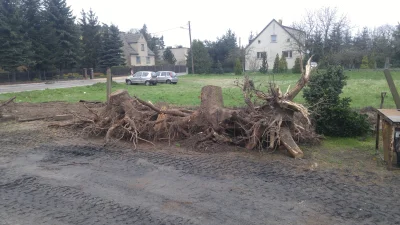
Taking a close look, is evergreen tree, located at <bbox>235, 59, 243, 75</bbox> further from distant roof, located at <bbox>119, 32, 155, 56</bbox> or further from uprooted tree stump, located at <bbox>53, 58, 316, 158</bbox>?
uprooted tree stump, located at <bbox>53, 58, 316, 158</bbox>

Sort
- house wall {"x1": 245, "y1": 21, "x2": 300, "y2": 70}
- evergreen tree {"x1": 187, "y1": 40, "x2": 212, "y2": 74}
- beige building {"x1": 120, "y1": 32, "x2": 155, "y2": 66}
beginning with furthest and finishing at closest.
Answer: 1. beige building {"x1": 120, "y1": 32, "x2": 155, "y2": 66}
2. evergreen tree {"x1": 187, "y1": 40, "x2": 212, "y2": 74}
3. house wall {"x1": 245, "y1": 21, "x2": 300, "y2": 70}

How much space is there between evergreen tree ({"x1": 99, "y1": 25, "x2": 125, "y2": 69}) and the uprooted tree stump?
43906 millimetres

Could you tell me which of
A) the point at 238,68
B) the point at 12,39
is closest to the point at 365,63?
the point at 238,68

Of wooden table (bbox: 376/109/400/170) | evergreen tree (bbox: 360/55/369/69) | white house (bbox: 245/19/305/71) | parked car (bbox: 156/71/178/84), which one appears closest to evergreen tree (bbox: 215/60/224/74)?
white house (bbox: 245/19/305/71)

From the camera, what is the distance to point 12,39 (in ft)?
123

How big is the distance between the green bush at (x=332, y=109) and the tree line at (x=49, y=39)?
36.7 metres

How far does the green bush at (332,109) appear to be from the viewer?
9133 millimetres

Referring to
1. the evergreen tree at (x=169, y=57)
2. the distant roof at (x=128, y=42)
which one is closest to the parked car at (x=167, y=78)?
the distant roof at (x=128, y=42)

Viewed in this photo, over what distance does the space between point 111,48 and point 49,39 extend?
10.6 meters

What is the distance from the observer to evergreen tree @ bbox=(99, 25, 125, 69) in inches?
2014

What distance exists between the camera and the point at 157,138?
29.5 feet

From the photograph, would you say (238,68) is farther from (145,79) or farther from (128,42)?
(128,42)

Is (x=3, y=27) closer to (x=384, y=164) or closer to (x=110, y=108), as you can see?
(x=110, y=108)

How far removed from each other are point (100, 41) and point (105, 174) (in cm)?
5026
